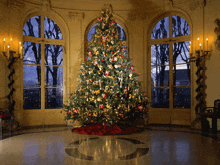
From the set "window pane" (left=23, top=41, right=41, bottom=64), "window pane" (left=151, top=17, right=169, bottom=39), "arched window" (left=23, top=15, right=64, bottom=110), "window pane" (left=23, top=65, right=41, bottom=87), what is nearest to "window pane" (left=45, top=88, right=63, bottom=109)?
"arched window" (left=23, top=15, right=64, bottom=110)

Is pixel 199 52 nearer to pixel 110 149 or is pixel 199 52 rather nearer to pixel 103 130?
pixel 103 130

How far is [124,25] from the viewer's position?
23.9 feet

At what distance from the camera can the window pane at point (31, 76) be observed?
659 cm

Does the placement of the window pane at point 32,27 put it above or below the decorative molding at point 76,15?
below

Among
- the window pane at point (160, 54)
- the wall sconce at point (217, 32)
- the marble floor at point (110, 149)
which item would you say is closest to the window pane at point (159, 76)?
the window pane at point (160, 54)

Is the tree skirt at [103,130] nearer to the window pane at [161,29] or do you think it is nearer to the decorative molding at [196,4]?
the window pane at [161,29]

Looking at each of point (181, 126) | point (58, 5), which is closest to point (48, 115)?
point (58, 5)

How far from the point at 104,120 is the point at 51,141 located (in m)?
1.59

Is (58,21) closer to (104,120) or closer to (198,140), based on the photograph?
(104,120)

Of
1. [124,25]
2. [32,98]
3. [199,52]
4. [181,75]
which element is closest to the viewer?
[199,52]

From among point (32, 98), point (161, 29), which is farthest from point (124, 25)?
point (32, 98)

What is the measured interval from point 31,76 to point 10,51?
1.11m

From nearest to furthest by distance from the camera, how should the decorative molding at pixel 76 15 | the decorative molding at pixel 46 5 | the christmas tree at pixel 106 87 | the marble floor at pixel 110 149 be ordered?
the marble floor at pixel 110 149 → the christmas tree at pixel 106 87 → the decorative molding at pixel 46 5 → the decorative molding at pixel 76 15

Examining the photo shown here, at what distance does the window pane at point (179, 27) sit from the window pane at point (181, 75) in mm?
1067
